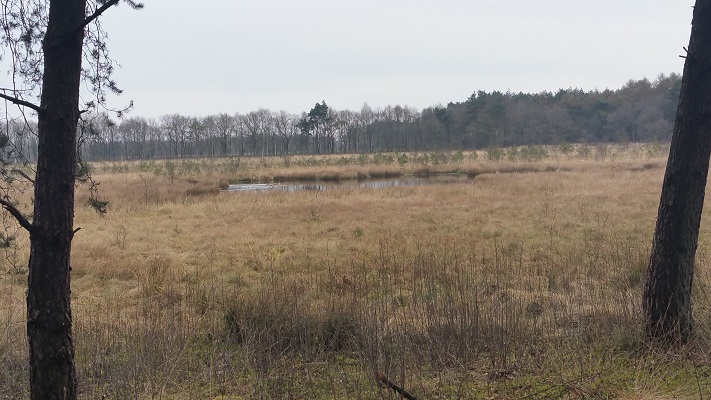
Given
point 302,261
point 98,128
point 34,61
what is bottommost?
point 302,261

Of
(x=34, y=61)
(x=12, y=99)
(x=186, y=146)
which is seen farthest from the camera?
(x=186, y=146)

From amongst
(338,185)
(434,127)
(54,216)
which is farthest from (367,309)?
(434,127)

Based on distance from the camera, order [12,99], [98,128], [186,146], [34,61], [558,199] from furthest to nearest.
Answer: [186,146], [558,199], [98,128], [34,61], [12,99]

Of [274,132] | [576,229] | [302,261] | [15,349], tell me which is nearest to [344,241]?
[302,261]

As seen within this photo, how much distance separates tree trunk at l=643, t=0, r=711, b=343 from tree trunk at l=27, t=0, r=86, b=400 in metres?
4.25

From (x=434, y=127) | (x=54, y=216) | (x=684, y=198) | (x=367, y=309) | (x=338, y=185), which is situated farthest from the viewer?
(x=434, y=127)

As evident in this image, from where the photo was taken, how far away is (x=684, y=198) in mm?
4133

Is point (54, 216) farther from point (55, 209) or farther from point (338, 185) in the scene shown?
point (338, 185)

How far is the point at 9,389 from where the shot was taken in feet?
12.9

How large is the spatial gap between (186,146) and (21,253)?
75112 millimetres

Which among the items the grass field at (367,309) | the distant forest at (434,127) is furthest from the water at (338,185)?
the distant forest at (434,127)

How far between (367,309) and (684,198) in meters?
2.77

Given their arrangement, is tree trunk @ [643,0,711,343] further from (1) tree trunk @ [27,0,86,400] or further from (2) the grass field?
(1) tree trunk @ [27,0,86,400]

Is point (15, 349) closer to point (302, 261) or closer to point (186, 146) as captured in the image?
point (302, 261)
